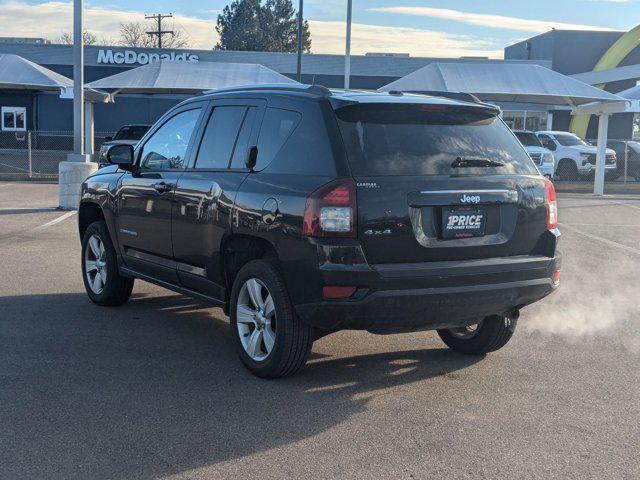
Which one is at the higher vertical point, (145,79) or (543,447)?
(145,79)

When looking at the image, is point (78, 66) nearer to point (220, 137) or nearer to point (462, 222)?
point (220, 137)

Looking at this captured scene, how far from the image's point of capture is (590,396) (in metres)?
5.15

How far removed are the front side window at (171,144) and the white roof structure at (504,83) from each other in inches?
751

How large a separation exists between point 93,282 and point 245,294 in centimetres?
278

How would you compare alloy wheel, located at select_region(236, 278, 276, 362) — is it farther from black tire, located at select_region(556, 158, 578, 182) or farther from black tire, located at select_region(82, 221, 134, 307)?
black tire, located at select_region(556, 158, 578, 182)

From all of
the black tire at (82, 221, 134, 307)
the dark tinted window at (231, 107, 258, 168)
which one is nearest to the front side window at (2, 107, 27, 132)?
the black tire at (82, 221, 134, 307)

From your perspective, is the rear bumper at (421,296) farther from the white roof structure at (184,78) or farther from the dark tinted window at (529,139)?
the white roof structure at (184,78)

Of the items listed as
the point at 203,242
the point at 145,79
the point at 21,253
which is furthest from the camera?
the point at 145,79

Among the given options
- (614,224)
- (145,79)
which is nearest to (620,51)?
(145,79)

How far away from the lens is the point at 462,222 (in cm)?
499

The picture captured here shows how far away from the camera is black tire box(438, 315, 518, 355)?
585 centimetres

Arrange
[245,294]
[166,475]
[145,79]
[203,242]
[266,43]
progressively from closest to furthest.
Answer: [166,475], [245,294], [203,242], [145,79], [266,43]

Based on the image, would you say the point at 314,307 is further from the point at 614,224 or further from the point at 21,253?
the point at 614,224

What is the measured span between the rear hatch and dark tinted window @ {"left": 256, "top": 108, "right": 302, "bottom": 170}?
0.44 m
